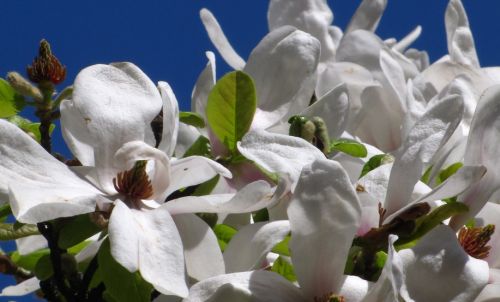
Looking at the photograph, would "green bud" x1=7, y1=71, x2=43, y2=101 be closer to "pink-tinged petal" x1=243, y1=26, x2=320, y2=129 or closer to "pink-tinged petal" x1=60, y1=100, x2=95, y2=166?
"pink-tinged petal" x1=60, y1=100, x2=95, y2=166

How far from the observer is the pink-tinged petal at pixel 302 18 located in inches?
50.9

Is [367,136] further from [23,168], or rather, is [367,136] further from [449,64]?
[23,168]

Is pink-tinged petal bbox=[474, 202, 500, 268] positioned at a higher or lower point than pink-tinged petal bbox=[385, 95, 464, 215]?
lower

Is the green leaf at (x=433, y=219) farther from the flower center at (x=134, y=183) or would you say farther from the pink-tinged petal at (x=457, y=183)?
the flower center at (x=134, y=183)

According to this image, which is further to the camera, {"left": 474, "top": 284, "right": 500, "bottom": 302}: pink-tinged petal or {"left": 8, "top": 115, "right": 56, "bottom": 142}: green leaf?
{"left": 8, "top": 115, "right": 56, "bottom": 142}: green leaf

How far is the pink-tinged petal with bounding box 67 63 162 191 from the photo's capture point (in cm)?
79

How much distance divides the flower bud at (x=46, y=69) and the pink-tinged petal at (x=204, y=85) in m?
0.14

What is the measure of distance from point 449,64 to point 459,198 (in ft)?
1.42

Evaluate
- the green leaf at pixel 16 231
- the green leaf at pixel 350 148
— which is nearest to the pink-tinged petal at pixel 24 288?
the green leaf at pixel 16 231

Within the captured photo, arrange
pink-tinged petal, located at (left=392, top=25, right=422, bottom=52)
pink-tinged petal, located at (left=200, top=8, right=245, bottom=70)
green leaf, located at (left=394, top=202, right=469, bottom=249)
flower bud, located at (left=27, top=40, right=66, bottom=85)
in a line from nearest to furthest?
green leaf, located at (left=394, top=202, right=469, bottom=249) < flower bud, located at (left=27, top=40, right=66, bottom=85) < pink-tinged petal, located at (left=200, top=8, right=245, bottom=70) < pink-tinged petal, located at (left=392, top=25, right=422, bottom=52)

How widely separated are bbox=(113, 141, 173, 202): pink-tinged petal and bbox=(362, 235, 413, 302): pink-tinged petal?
20 cm

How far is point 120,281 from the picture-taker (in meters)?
0.75

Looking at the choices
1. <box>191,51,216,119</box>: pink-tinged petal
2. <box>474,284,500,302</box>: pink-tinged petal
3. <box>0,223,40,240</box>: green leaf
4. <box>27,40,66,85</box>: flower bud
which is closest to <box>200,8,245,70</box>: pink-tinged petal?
<box>191,51,216,119</box>: pink-tinged petal

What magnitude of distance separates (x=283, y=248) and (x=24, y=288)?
319mm
